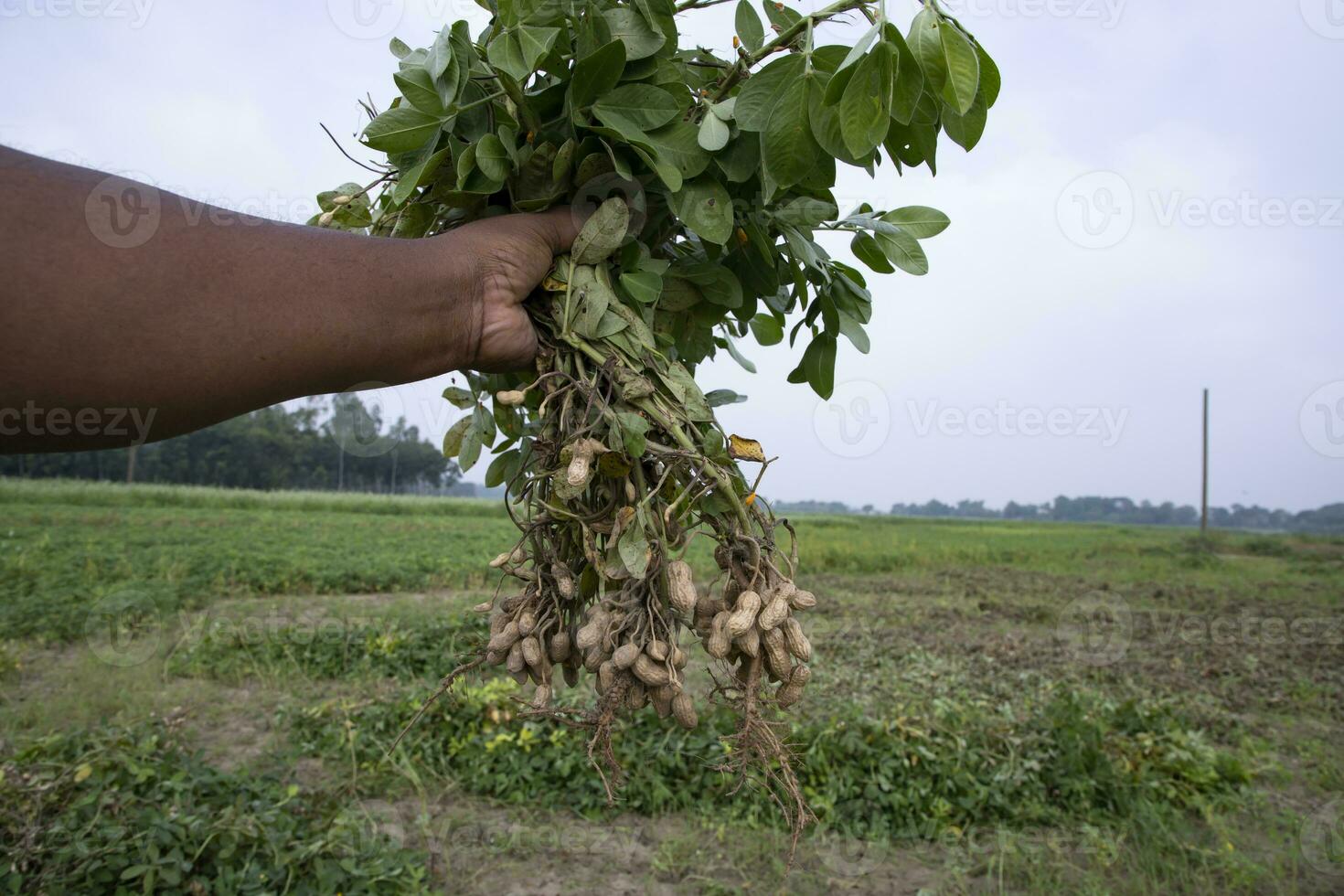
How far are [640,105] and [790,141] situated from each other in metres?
0.29

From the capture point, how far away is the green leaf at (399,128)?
4.18 ft

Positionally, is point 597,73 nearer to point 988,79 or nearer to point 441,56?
point 441,56

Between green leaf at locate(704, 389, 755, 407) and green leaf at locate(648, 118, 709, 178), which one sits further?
green leaf at locate(704, 389, 755, 407)

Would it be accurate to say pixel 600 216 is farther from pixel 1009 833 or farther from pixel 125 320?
pixel 1009 833

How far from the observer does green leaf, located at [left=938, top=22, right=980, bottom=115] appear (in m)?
0.97

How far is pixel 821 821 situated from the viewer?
3.81 metres

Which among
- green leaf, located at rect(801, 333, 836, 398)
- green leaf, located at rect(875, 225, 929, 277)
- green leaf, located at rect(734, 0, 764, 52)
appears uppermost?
green leaf, located at rect(734, 0, 764, 52)

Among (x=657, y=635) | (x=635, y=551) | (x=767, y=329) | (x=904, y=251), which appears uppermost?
(x=904, y=251)

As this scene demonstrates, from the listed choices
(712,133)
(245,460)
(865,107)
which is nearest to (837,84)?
(865,107)

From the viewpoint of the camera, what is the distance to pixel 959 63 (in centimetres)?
98

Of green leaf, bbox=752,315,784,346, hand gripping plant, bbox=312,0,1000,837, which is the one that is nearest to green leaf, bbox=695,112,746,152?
hand gripping plant, bbox=312,0,1000,837

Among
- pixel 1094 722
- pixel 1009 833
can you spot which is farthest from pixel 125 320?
pixel 1094 722

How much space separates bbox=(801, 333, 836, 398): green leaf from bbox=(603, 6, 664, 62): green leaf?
2.19 feet

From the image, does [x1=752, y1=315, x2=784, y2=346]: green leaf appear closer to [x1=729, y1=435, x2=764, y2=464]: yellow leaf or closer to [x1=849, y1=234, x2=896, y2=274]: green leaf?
[x1=849, y1=234, x2=896, y2=274]: green leaf
